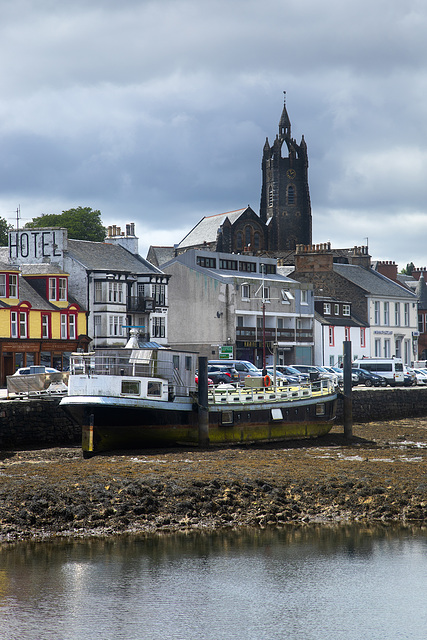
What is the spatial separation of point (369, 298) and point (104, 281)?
3354 cm

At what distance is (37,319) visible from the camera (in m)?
65.9

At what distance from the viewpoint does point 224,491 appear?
24.8 meters

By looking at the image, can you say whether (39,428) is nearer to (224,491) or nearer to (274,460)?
(274,460)

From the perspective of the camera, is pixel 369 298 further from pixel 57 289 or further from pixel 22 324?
pixel 22 324

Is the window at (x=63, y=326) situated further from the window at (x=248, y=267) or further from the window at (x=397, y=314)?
the window at (x=397, y=314)

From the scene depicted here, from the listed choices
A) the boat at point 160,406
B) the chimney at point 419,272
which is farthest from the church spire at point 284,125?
the boat at point 160,406

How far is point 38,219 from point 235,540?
91171 mm

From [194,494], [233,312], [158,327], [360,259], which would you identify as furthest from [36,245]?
[194,494]

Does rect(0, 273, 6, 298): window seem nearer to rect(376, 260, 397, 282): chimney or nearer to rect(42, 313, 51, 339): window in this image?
rect(42, 313, 51, 339): window

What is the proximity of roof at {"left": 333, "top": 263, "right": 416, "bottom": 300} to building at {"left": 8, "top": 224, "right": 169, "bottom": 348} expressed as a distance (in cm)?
2655

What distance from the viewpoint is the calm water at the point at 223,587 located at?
16.4 meters

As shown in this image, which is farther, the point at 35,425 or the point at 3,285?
the point at 3,285

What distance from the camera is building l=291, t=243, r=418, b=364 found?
93.6 m

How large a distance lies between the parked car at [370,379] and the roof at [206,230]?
6062 cm
